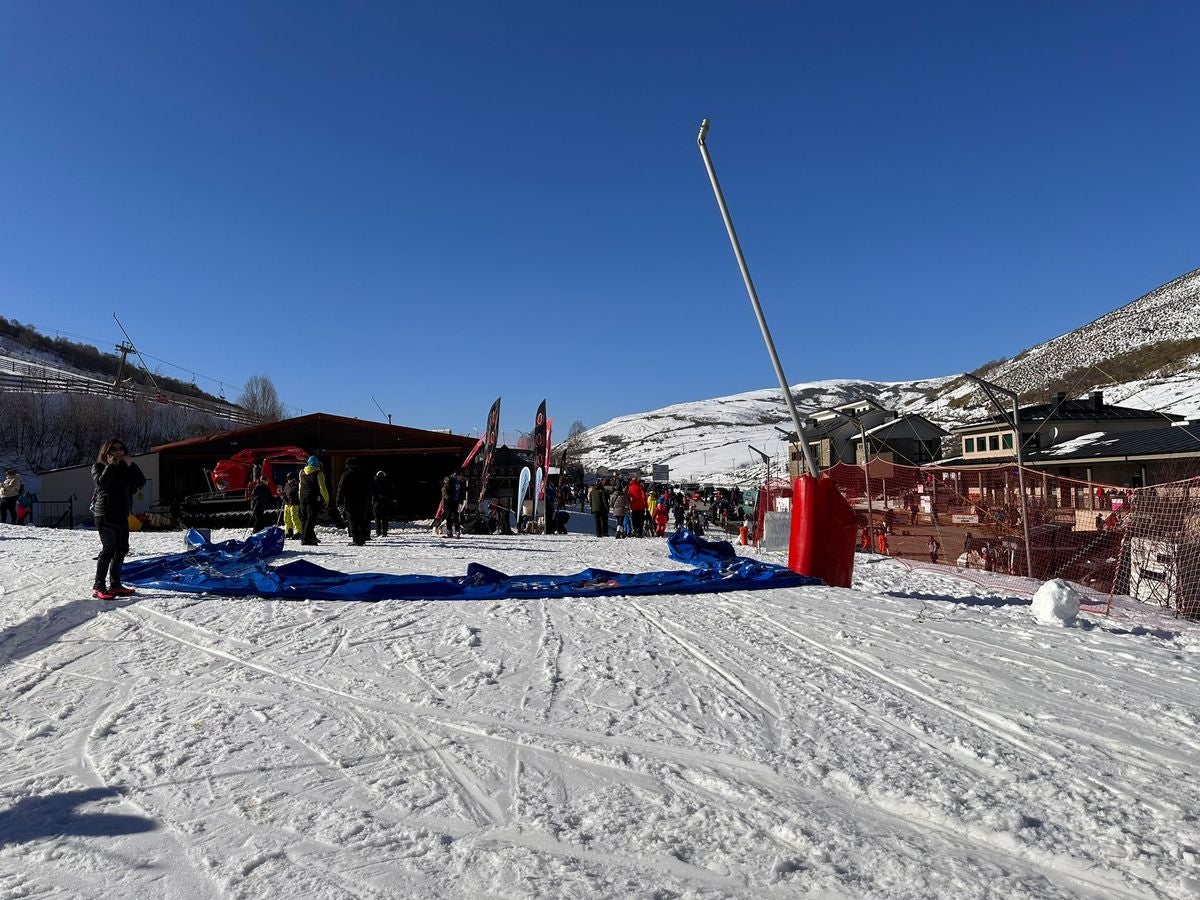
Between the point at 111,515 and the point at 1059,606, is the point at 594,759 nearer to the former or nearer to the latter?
the point at 1059,606

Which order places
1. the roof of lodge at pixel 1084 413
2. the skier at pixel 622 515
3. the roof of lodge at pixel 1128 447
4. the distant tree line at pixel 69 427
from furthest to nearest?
1. the distant tree line at pixel 69 427
2. the roof of lodge at pixel 1084 413
3. the roof of lodge at pixel 1128 447
4. the skier at pixel 622 515

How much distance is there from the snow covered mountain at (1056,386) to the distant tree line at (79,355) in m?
55.1

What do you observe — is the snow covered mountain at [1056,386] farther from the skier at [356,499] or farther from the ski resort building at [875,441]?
the skier at [356,499]

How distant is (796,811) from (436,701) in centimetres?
197

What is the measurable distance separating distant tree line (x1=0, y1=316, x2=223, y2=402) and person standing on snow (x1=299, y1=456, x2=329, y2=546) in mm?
70018

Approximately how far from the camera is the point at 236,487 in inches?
902

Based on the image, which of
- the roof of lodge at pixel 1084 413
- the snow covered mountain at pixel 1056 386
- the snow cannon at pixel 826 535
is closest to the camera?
the snow cannon at pixel 826 535

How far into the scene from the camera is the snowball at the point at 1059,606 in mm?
6031

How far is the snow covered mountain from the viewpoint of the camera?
6202cm

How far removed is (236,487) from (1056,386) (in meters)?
48.6

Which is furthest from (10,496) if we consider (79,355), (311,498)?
(79,355)

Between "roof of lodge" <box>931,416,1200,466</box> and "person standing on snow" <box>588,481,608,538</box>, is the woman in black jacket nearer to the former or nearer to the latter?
"person standing on snow" <box>588,481,608,538</box>

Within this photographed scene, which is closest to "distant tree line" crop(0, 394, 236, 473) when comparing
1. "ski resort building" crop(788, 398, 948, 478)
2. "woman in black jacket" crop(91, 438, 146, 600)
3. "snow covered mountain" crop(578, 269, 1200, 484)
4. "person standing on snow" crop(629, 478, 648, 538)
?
"person standing on snow" crop(629, 478, 648, 538)

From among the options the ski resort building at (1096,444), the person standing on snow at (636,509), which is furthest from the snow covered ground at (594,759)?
the ski resort building at (1096,444)
